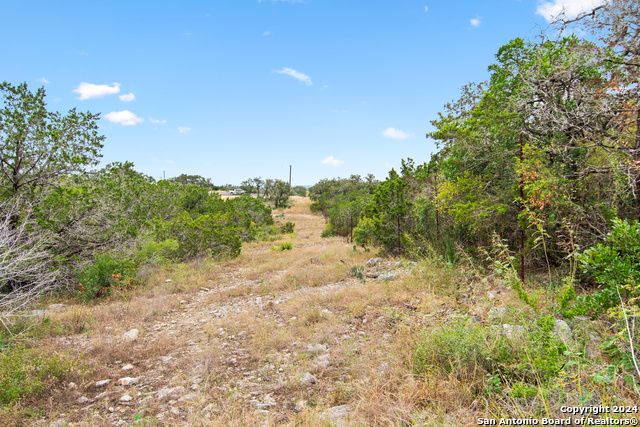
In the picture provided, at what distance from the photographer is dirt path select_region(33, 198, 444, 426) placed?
285cm

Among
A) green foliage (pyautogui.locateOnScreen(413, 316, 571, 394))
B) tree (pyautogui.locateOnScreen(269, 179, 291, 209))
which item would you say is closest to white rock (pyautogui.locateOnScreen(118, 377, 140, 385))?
green foliage (pyautogui.locateOnScreen(413, 316, 571, 394))

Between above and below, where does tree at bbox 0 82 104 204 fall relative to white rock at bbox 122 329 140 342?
above

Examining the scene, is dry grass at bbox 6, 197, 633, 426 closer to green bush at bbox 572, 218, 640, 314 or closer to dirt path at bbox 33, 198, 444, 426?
dirt path at bbox 33, 198, 444, 426

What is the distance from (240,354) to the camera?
4.10m

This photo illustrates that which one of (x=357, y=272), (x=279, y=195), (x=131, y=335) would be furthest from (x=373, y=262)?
(x=279, y=195)

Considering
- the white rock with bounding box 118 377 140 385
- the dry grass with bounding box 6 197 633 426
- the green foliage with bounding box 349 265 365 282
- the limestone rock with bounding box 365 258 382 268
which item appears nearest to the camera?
the dry grass with bounding box 6 197 633 426

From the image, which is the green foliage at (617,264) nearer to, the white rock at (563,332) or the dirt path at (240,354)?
the white rock at (563,332)

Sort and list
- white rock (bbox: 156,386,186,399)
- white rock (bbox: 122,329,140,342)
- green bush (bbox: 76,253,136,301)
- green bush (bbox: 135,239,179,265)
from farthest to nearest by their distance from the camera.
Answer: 1. green bush (bbox: 135,239,179,265)
2. green bush (bbox: 76,253,136,301)
3. white rock (bbox: 122,329,140,342)
4. white rock (bbox: 156,386,186,399)

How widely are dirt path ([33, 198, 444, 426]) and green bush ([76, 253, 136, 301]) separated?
446mm

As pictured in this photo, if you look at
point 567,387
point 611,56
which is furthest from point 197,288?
point 611,56

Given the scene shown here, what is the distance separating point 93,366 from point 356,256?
23.3 feet

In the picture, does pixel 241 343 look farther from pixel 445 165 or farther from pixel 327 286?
pixel 445 165

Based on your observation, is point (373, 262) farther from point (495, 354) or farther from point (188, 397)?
point (188, 397)

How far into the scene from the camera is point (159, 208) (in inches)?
500
